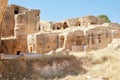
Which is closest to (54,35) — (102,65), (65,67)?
(65,67)

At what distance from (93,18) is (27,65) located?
22.8 m

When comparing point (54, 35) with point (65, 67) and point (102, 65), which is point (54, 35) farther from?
point (102, 65)

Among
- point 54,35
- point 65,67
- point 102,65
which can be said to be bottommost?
point 65,67

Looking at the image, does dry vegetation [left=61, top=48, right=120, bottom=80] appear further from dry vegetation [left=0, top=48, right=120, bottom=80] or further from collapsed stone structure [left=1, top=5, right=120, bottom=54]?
collapsed stone structure [left=1, top=5, right=120, bottom=54]

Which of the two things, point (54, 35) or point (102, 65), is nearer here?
point (102, 65)

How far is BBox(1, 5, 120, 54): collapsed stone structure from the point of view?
30062 millimetres

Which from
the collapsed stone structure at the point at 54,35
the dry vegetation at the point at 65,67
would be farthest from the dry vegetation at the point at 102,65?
the collapsed stone structure at the point at 54,35

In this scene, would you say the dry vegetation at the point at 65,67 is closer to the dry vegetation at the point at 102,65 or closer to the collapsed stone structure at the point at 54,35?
the dry vegetation at the point at 102,65

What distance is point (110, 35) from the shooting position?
98.2 ft

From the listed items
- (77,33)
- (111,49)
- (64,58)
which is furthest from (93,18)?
(64,58)

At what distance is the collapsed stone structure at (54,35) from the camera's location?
30062 millimetres

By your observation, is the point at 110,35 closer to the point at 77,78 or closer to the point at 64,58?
the point at 64,58

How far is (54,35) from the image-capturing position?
33.0 m

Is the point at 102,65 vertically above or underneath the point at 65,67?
above
